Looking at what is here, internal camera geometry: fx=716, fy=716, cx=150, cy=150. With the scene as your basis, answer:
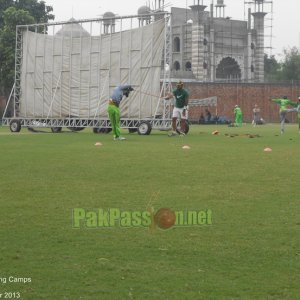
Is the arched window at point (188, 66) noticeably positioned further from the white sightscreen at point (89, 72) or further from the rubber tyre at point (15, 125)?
the rubber tyre at point (15, 125)

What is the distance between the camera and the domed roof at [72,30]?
3350 centimetres

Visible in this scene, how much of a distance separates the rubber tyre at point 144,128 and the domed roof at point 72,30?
6.00 meters

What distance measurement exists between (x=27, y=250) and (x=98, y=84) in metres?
25.7

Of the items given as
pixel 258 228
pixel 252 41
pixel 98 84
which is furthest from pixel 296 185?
pixel 252 41

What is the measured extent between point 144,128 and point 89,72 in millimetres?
4327

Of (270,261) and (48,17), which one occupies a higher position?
(48,17)

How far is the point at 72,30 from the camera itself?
3419cm

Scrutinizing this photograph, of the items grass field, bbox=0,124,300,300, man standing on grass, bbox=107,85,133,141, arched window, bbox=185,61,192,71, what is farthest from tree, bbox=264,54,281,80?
grass field, bbox=0,124,300,300

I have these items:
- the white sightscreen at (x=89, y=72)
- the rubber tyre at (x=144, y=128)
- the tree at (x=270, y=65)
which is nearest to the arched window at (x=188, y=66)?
the tree at (x=270, y=65)

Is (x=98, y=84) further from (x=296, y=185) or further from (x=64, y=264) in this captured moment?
(x=64, y=264)

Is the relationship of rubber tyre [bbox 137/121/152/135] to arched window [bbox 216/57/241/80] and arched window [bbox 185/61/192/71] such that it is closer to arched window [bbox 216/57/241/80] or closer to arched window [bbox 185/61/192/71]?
arched window [bbox 185/61/192/71]

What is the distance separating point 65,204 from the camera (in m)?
8.51

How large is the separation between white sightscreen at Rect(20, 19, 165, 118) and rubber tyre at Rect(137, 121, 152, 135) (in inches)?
30.5

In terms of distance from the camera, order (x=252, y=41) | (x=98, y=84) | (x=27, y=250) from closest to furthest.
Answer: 1. (x=27, y=250)
2. (x=98, y=84)
3. (x=252, y=41)
